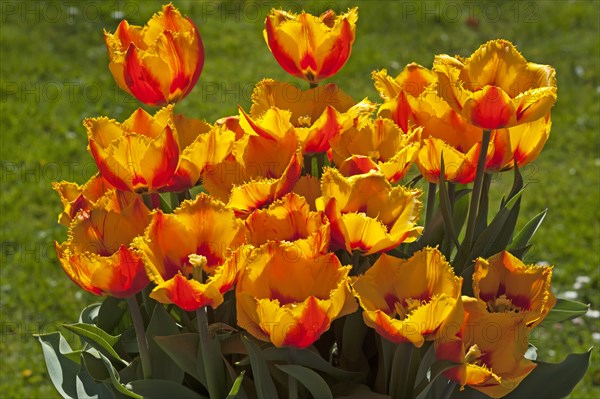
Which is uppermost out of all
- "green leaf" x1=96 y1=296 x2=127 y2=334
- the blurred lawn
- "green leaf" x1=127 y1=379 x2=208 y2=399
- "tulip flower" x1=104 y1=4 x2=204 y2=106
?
"tulip flower" x1=104 y1=4 x2=204 y2=106

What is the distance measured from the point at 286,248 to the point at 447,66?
386mm

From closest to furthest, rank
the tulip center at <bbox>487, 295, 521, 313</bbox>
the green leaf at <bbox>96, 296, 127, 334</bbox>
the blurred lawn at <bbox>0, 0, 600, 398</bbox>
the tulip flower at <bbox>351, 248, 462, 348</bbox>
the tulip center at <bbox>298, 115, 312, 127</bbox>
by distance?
1. the tulip flower at <bbox>351, 248, 462, 348</bbox>
2. the tulip center at <bbox>487, 295, 521, 313</bbox>
3. the tulip center at <bbox>298, 115, 312, 127</bbox>
4. the green leaf at <bbox>96, 296, 127, 334</bbox>
5. the blurred lawn at <bbox>0, 0, 600, 398</bbox>

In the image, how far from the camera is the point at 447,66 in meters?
1.42

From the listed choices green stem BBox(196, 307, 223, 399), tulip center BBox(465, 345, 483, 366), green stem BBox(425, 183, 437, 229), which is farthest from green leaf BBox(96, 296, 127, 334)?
tulip center BBox(465, 345, 483, 366)

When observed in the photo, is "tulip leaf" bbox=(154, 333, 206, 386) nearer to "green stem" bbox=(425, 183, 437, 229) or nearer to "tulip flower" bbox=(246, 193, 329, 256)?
"tulip flower" bbox=(246, 193, 329, 256)

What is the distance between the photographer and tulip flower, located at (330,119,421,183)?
1425mm

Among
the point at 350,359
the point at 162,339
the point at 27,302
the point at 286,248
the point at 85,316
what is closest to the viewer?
the point at 286,248

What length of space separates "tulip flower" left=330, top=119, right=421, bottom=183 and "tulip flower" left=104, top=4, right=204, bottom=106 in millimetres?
258

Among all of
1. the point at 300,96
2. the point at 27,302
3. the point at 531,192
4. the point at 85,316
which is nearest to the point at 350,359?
the point at 300,96

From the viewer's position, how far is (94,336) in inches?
56.4

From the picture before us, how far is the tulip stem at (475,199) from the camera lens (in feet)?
4.70

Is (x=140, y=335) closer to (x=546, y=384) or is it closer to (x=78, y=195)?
(x=78, y=195)

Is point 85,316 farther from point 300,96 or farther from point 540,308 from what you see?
point 540,308

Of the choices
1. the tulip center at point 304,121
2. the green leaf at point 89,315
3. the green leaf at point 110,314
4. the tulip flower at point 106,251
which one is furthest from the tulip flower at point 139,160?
the green leaf at point 89,315
